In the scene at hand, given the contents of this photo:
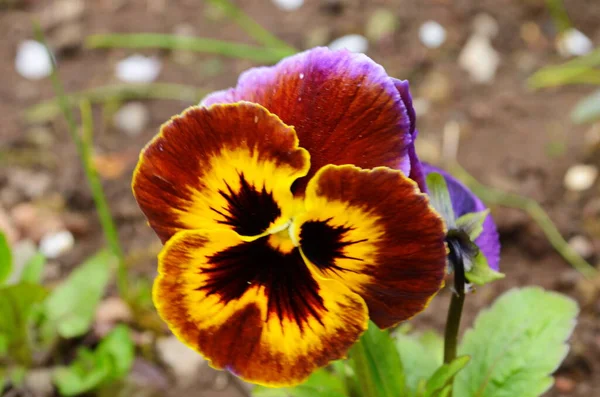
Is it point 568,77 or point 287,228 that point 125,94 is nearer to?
point 568,77

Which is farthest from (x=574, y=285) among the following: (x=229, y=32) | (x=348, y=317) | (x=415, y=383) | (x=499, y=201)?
(x=229, y=32)

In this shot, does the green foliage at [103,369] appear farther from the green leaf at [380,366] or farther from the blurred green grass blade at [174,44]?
the blurred green grass blade at [174,44]

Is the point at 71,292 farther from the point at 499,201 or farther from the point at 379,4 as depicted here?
the point at 379,4

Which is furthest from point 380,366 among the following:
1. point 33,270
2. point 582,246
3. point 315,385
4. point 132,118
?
point 132,118

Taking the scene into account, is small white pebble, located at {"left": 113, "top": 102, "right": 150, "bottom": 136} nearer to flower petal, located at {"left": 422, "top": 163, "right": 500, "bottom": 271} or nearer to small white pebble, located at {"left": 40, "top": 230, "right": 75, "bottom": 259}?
small white pebble, located at {"left": 40, "top": 230, "right": 75, "bottom": 259}

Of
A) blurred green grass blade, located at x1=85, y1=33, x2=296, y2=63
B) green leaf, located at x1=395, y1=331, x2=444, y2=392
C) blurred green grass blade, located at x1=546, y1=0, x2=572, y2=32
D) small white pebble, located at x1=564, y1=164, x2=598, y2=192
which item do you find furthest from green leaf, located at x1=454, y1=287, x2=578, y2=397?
blurred green grass blade, located at x1=546, y1=0, x2=572, y2=32

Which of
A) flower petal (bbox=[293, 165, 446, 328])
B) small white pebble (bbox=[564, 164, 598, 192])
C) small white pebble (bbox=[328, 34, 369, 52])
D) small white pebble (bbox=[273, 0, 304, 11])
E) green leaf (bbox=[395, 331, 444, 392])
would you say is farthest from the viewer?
small white pebble (bbox=[273, 0, 304, 11])
